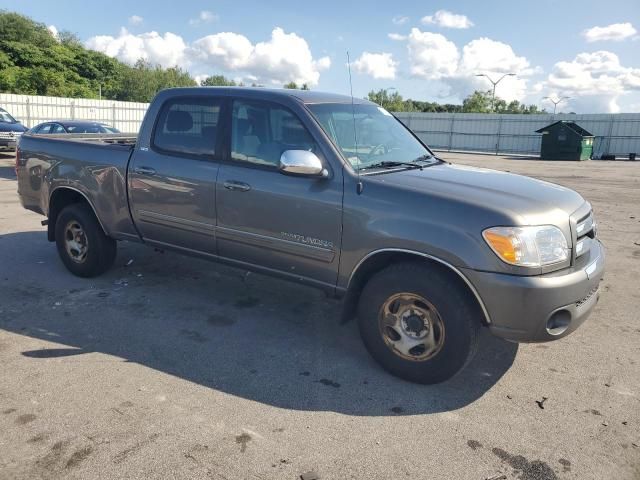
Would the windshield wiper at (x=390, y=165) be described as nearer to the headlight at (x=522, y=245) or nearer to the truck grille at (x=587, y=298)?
the headlight at (x=522, y=245)

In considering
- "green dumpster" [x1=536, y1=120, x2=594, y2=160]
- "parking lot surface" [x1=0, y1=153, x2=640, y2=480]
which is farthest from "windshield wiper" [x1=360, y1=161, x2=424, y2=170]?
"green dumpster" [x1=536, y1=120, x2=594, y2=160]

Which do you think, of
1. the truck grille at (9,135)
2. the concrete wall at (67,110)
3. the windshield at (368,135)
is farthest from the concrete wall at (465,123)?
the windshield at (368,135)

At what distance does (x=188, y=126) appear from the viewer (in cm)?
460

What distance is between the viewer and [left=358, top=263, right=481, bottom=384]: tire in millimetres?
3330

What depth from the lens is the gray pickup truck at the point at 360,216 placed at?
3.22 m

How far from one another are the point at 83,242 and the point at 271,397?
10.1 feet

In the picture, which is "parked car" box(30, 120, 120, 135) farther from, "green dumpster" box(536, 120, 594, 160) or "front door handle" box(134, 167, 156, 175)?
"green dumpster" box(536, 120, 594, 160)

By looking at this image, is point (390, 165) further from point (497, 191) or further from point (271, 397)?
point (271, 397)

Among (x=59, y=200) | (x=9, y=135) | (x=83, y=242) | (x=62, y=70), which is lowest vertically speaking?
(x=83, y=242)

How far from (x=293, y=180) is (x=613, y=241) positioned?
6.25 meters

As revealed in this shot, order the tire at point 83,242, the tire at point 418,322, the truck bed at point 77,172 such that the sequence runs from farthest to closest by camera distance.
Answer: the tire at point 83,242 < the truck bed at point 77,172 < the tire at point 418,322

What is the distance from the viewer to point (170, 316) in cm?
469

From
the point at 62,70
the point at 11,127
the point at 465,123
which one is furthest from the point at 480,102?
the point at 11,127

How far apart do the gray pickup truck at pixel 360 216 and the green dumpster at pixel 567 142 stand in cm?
2823
